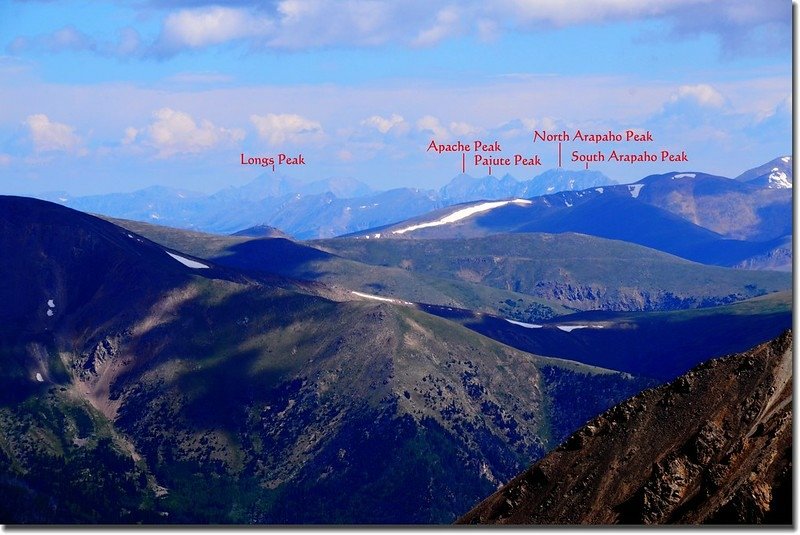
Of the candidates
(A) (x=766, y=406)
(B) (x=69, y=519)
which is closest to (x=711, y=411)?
(A) (x=766, y=406)

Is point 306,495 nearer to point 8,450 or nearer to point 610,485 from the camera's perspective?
point 8,450

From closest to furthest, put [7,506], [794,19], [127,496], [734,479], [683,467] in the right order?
[794,19] < [734,479] < [683,467] < [7,506] < [127,496]

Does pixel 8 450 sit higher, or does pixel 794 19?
pixel 794 19

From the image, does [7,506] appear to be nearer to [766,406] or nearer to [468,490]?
[468,490]

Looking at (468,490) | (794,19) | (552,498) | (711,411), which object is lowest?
(468,490)

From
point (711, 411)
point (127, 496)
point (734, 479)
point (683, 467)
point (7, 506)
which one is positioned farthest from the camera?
point (127, 496)

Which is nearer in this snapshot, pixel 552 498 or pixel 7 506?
pixel 552 498

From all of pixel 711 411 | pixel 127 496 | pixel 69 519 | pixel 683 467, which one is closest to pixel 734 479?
pixel 683 467
